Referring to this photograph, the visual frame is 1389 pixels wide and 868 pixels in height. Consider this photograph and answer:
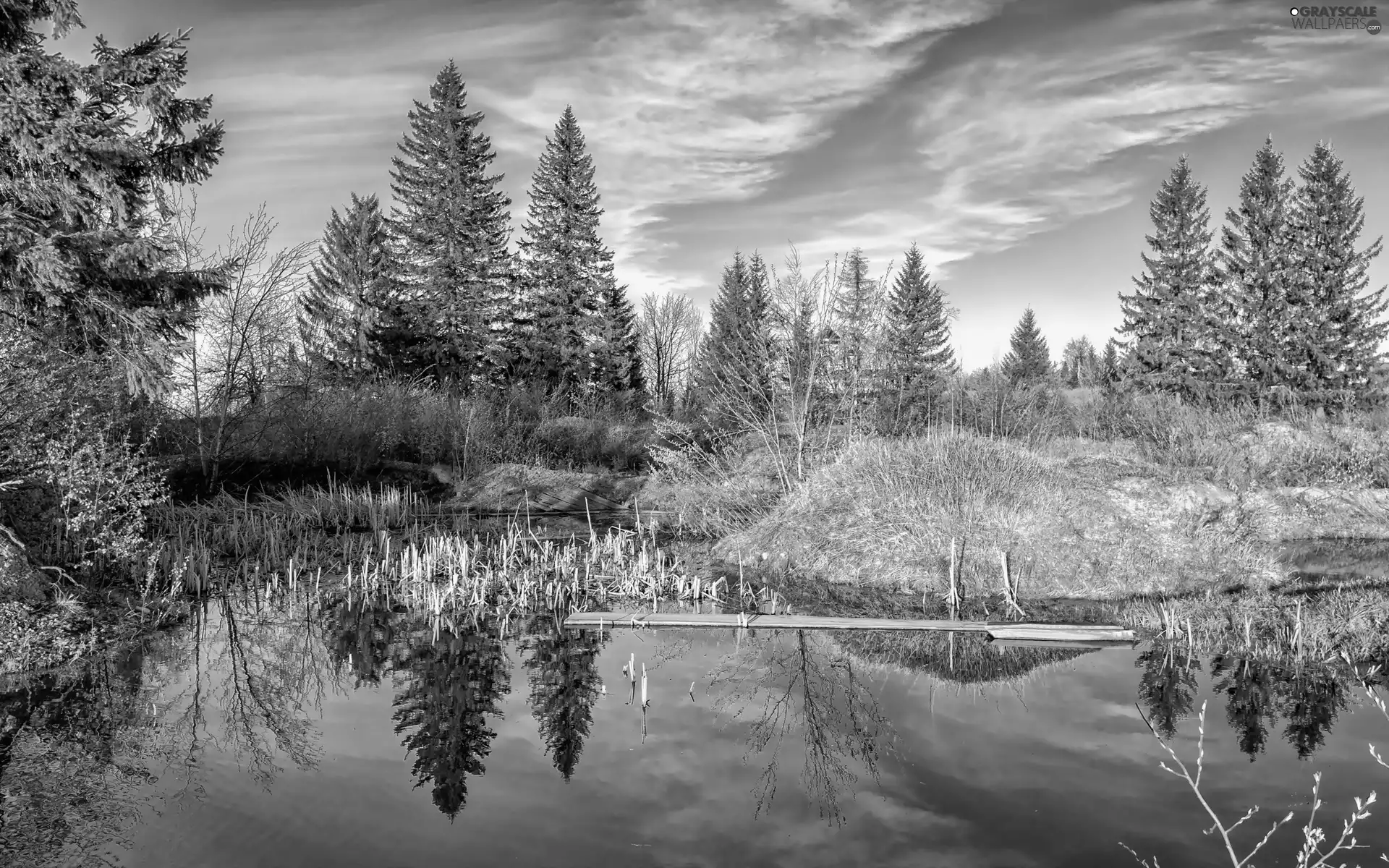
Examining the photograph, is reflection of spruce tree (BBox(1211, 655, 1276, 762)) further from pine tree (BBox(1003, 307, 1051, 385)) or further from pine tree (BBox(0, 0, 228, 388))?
pine tree (BBox(1003, 307, 1051, 385))

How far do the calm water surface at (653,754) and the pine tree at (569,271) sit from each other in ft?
85.4

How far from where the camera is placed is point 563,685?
7.29 meters

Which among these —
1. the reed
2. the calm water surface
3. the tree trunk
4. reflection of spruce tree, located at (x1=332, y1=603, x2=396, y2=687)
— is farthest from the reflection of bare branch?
the tree trunk

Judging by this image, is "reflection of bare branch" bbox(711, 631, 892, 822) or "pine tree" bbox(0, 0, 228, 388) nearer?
"reflection of bare branch" bbox(711, 631, 892, 822)

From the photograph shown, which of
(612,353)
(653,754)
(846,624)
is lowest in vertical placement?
(653,754)

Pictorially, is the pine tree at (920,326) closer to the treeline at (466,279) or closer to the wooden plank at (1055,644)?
the treeline at (466,279)

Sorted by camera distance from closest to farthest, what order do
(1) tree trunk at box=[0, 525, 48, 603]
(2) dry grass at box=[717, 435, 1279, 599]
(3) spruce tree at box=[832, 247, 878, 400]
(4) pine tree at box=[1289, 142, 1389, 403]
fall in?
1. (1) tree trunk at box=[0, 525, 48, 603]
2. (2) dry grass at box=[717, 435, 1279, 599]
3. (3) spruce tree at box=[832, 247, 878, 400]
4. (4) pine tree at box=[1289, 142, 1389, 403]

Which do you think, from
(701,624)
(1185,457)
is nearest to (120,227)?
(701,624)

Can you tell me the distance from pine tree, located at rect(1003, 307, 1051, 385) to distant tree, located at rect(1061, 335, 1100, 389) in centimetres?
889

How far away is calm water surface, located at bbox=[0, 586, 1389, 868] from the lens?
4.72 m

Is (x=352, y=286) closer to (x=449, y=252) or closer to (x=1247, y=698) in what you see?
(x=449, y=252)

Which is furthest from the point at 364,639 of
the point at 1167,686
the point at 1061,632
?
the point at 1167,686

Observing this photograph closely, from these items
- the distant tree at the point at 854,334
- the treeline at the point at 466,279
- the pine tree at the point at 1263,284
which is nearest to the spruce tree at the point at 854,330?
the distant tree at the point at 854,334

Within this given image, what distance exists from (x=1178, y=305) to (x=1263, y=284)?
2854 mm
